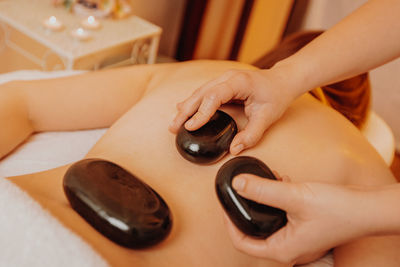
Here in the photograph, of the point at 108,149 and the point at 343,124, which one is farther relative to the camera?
the point at 343,124

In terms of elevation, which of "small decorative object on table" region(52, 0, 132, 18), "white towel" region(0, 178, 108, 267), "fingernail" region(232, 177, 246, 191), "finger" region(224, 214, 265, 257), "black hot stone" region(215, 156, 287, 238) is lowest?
"small decorative object on table" region(52, 0, 132, 18)

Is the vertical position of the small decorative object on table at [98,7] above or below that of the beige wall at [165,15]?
above

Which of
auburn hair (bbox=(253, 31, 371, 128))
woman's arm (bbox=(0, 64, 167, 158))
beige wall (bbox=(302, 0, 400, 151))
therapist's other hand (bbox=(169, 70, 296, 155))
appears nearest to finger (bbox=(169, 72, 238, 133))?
therapist's other hand (bbox=(169, 70, 296, 155))

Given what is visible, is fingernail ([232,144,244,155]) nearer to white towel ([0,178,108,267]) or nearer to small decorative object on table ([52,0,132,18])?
white towel ([0,178,108,267])

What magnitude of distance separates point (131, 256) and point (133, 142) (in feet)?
0.80

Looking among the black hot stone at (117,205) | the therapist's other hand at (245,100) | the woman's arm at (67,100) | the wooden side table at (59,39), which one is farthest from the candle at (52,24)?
the black hot stone at (117,205)

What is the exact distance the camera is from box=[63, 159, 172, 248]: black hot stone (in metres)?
0.61

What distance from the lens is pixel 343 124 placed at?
95 centimetres

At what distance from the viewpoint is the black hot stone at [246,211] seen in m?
0.65

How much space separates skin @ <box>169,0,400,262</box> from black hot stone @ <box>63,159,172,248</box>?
5.7 inches

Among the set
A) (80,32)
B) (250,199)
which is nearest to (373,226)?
(250,199)

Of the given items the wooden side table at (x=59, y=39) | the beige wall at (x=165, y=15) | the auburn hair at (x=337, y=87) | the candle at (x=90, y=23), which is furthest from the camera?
the beige wall at (x=165, y=15)

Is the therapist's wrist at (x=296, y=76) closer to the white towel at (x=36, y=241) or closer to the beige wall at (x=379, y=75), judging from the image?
the white towel at (x=36, y=241)

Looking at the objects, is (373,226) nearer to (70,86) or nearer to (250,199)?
(250,199)
